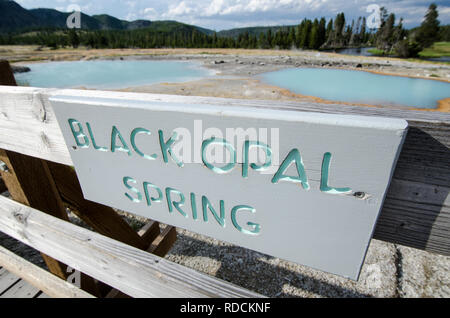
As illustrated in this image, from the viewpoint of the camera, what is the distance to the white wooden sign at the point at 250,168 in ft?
1.96

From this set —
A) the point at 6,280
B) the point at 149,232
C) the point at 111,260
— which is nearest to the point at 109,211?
the point at 111,260

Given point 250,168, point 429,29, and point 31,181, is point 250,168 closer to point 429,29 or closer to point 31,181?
point 31,181

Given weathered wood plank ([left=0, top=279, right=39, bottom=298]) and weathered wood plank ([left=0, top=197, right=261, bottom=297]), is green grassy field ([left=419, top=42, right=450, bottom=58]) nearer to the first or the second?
weathered wood plank ([left=0, top=197, right=261, bottom=297])

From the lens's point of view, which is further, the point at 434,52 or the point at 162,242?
the point at 434,52

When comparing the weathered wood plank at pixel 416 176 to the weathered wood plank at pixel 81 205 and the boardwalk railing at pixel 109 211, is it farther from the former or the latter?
the weathered wood plank at pixel 81 205

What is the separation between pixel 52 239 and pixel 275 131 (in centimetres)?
128

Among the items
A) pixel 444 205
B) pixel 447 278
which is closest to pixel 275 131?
pixel 444 205

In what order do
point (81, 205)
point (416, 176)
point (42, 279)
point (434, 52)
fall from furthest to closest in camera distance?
point (434, 52) → point (81, 205) → point (42, 279) → point (416, 176)

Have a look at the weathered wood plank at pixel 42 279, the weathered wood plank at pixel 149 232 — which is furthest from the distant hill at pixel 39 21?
the weathered wood plank at pixel 42 279

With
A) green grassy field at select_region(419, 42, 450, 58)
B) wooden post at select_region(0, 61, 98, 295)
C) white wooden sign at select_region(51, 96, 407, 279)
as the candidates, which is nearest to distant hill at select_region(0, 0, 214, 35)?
green grassy field at select_region(419, 42, 450, 58)

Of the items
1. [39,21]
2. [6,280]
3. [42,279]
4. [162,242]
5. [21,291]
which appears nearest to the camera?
[42,279]

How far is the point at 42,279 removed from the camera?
1337 millimetres

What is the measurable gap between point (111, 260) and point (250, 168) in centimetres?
80
